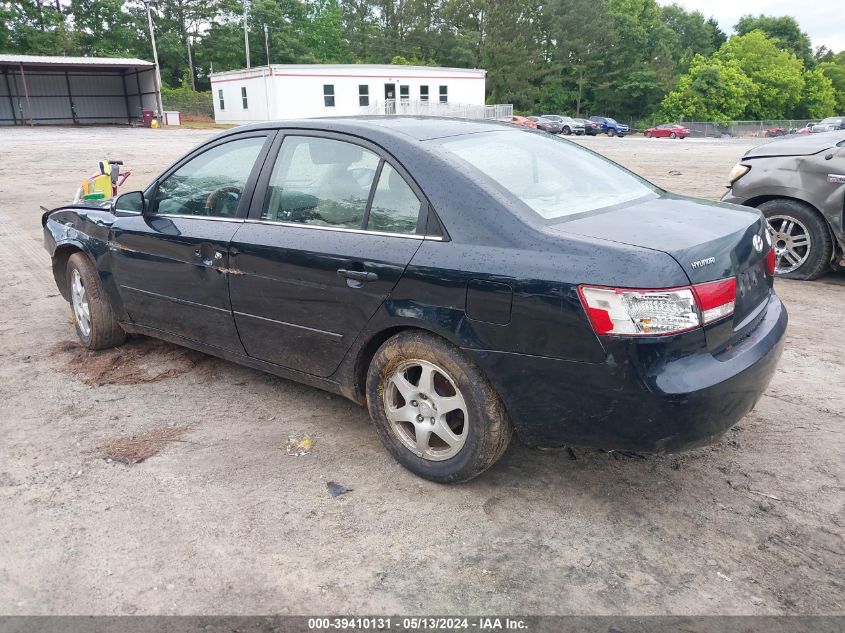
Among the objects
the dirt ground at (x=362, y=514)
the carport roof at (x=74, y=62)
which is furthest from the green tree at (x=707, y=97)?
the dirt ground at (x=362, y=514)

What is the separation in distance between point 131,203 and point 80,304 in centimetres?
106

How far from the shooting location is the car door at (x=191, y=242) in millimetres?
3869

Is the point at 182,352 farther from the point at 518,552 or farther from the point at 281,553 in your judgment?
the point at 518,552

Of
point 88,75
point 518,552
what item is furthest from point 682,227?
point 88,75

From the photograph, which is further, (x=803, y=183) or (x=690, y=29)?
(x=690, y=29)

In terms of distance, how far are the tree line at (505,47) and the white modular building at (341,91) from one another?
19844 mm

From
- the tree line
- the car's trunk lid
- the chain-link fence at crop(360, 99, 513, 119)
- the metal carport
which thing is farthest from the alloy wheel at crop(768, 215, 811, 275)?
the tree line

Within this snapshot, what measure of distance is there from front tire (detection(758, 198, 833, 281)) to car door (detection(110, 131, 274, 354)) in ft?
15.9

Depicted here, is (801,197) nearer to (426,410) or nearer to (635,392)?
(635,392)

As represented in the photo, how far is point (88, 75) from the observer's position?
4847 cm

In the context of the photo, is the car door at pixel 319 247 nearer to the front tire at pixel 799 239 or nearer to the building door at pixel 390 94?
the front tire at pixel 799 239

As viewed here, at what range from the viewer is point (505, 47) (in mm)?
70000

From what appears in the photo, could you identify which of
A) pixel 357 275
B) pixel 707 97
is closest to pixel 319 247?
pixel 357 275

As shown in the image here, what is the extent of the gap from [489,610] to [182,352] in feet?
11.2
